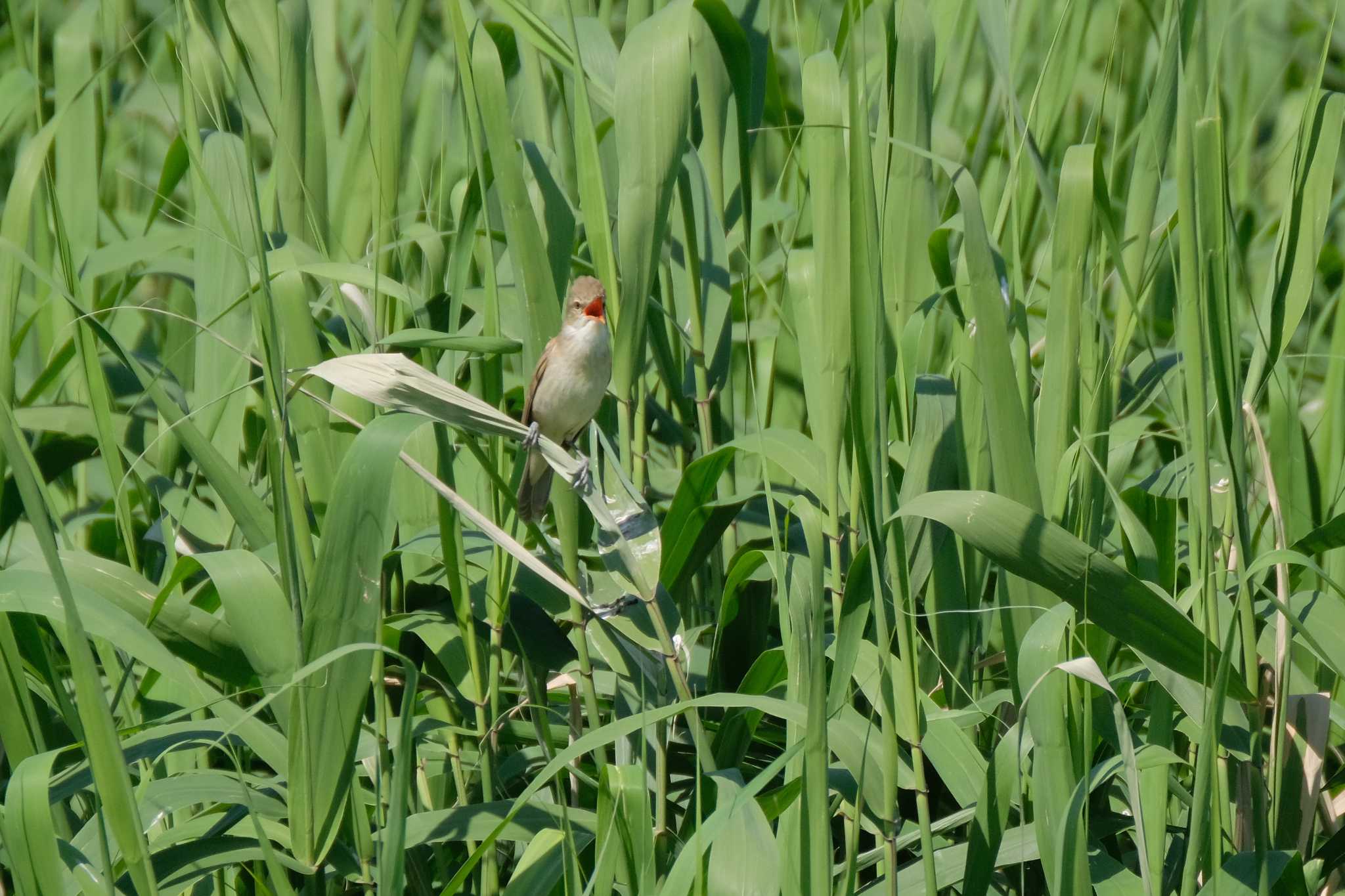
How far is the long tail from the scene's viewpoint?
7.17 feet

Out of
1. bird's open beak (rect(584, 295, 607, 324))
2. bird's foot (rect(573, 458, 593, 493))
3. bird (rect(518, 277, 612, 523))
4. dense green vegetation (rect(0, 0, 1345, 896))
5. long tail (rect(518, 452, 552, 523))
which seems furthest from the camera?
bird's open beak (rect(584, 295, 607, 324))

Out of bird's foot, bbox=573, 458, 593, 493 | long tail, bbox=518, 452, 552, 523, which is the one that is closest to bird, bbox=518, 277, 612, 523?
long tail, bbox=518, 452, 552, 523

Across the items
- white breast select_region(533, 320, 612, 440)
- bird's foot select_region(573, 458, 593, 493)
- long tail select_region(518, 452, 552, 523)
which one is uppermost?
bird's foot select_region(573, 458, 593, 493)

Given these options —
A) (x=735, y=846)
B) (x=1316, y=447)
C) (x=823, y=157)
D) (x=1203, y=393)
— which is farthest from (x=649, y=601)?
(x=1316, y=447)

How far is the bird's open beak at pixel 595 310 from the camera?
258 cm

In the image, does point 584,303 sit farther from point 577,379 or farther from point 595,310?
point 577,379

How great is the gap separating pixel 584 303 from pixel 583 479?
103cm

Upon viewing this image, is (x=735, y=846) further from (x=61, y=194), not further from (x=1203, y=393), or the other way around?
(x=61, y=194)

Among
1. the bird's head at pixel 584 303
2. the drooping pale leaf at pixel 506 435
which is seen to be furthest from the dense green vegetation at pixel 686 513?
the bird's head at pixel 584 303

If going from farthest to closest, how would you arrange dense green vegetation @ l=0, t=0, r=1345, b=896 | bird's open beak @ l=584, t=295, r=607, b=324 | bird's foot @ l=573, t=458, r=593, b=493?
bird's open beak @ l=584, t=295, r=607, b=324
bird's foot @ l=573, t=458, r=593, b=493
dense green vegetation @ l=0, t=0, r=1345, b=896

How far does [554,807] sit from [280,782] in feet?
1.30

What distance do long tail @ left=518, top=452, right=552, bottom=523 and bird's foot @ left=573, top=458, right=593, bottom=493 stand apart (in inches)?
16.4

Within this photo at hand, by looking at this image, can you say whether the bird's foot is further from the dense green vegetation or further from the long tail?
the long tail

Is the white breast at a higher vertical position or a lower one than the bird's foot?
lower
